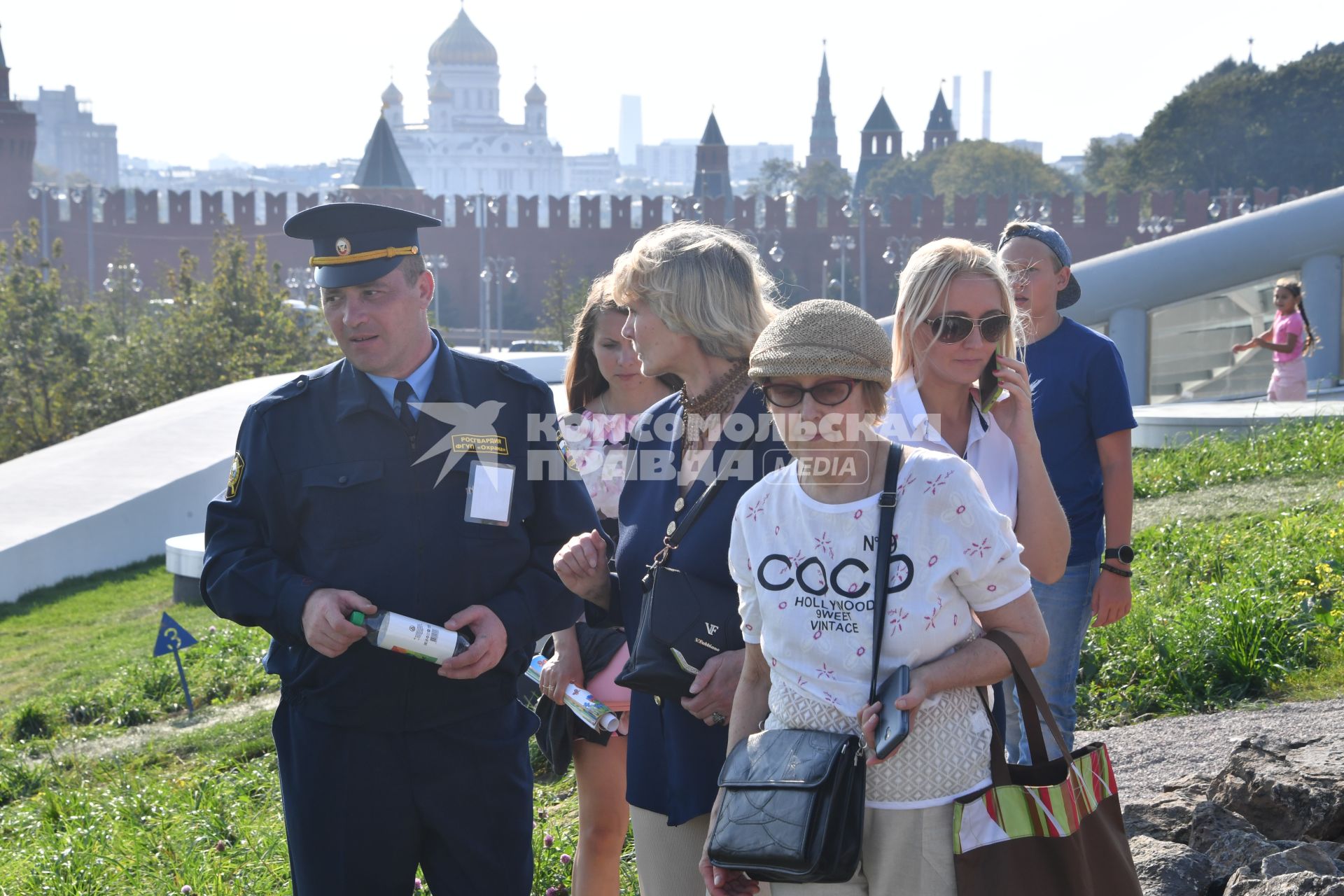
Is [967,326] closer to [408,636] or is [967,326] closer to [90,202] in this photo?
[408,636]

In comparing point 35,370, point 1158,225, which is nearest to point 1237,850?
point 35,370

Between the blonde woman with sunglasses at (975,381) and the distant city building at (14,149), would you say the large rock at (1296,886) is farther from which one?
the distant city building at (14,149)

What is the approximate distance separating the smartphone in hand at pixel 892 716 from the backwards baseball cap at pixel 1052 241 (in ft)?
5.40

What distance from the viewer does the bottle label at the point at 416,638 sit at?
94.0 inches

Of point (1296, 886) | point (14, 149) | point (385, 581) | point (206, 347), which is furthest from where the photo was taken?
point (14, 149)

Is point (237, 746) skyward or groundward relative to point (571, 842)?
groundward

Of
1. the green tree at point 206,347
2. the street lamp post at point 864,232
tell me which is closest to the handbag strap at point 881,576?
the green tree at point 206,347

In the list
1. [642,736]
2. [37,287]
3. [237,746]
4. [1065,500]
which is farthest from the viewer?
[37,287]

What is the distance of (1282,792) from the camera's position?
2.89 metres

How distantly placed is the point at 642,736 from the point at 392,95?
10852 centimetres

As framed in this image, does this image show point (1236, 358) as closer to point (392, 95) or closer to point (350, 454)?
point (350, 454)

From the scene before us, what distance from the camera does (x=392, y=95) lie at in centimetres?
10544

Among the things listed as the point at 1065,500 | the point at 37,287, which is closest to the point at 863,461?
the point at 1065,500

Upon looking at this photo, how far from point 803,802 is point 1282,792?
60.6 inches
